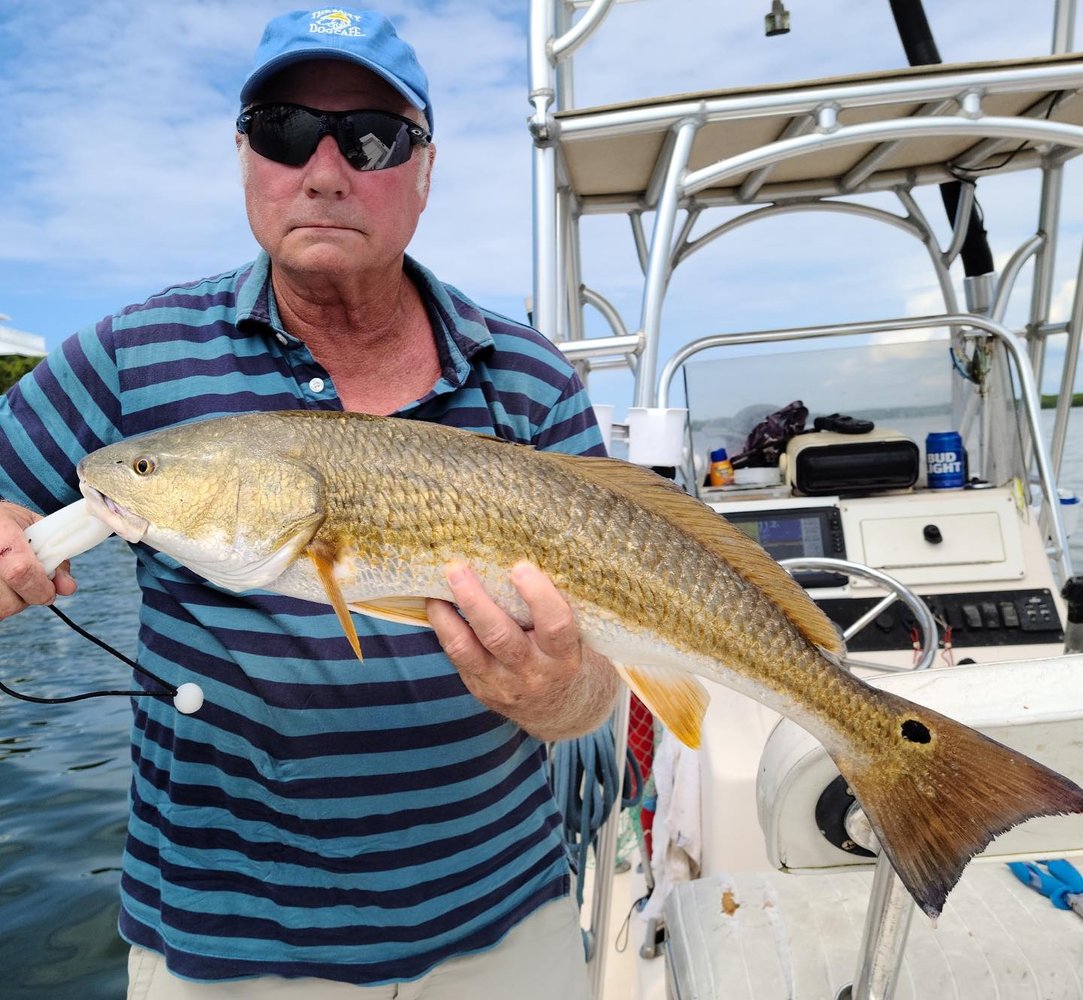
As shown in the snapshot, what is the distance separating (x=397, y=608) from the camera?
6.02ft

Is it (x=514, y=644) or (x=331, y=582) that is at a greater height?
(x=331, y=582)

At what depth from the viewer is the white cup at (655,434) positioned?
12.8ft

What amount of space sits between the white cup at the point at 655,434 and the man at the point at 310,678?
1.65 meters

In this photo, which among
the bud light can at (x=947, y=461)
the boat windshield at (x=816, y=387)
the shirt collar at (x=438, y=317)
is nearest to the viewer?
the shirt collar at (x=438, y=317)

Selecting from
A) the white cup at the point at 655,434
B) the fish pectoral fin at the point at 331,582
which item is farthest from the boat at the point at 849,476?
the fish pectoral fin at the point at 331,582

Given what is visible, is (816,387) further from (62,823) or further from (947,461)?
(62,823)

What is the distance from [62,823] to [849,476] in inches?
260

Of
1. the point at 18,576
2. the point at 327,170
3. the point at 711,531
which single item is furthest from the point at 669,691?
the point at 327,170

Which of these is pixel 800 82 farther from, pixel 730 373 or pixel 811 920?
pixel 811 920

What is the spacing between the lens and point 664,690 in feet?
6.41

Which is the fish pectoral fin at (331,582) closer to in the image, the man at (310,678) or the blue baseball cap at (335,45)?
the man at (310,678)

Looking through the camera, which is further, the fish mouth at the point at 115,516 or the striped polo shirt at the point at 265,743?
the striped polo shirt at the point at 265,743

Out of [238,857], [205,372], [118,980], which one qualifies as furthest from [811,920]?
[118,980]

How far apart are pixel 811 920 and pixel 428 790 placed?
1.22m
